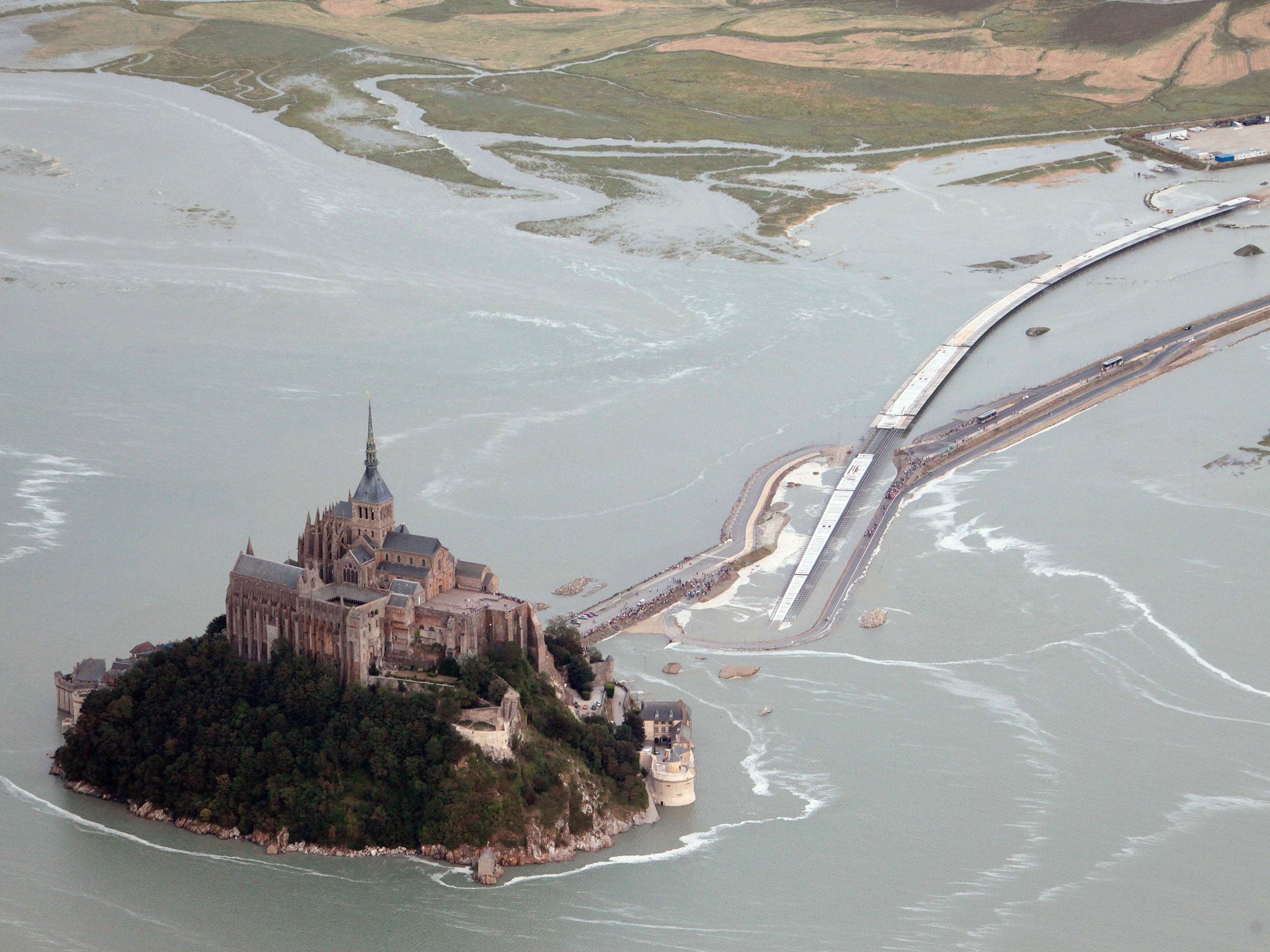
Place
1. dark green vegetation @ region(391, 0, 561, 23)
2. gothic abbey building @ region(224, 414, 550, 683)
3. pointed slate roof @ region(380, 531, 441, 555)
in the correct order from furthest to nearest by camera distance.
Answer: dark green vegetation @ region(391, 0, 561, 23) < pointed slate roof @ region(380, 531, 441, 555) < gothic abbey building @ region(224, 414, 550, 683)

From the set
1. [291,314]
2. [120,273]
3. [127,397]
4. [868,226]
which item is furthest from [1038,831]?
[868,226]

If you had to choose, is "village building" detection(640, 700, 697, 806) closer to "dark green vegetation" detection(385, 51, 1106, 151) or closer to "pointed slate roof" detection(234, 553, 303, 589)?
"pointed slate roof" detection(234, 553, 303, 589)

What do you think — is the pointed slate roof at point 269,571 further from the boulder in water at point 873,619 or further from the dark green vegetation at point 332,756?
the boulder in water at point 873,619

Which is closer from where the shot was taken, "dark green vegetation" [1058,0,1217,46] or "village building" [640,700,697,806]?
"village building" [640,700,697,806]

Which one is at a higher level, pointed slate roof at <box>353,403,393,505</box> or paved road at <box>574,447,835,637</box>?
pointed slate roof at <box>353,403,393,505</box>

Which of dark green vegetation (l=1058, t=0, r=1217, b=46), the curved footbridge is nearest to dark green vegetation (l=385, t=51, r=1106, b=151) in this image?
dark green vegetation (l=1058, t=0, r=1217, b=46)

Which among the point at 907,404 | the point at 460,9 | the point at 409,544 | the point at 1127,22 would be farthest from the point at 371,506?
the point at 460,9

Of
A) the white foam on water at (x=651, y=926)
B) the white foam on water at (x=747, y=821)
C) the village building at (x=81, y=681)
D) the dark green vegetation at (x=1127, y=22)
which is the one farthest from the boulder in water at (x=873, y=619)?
the dark green vegetation at (x=1127, y=22)
